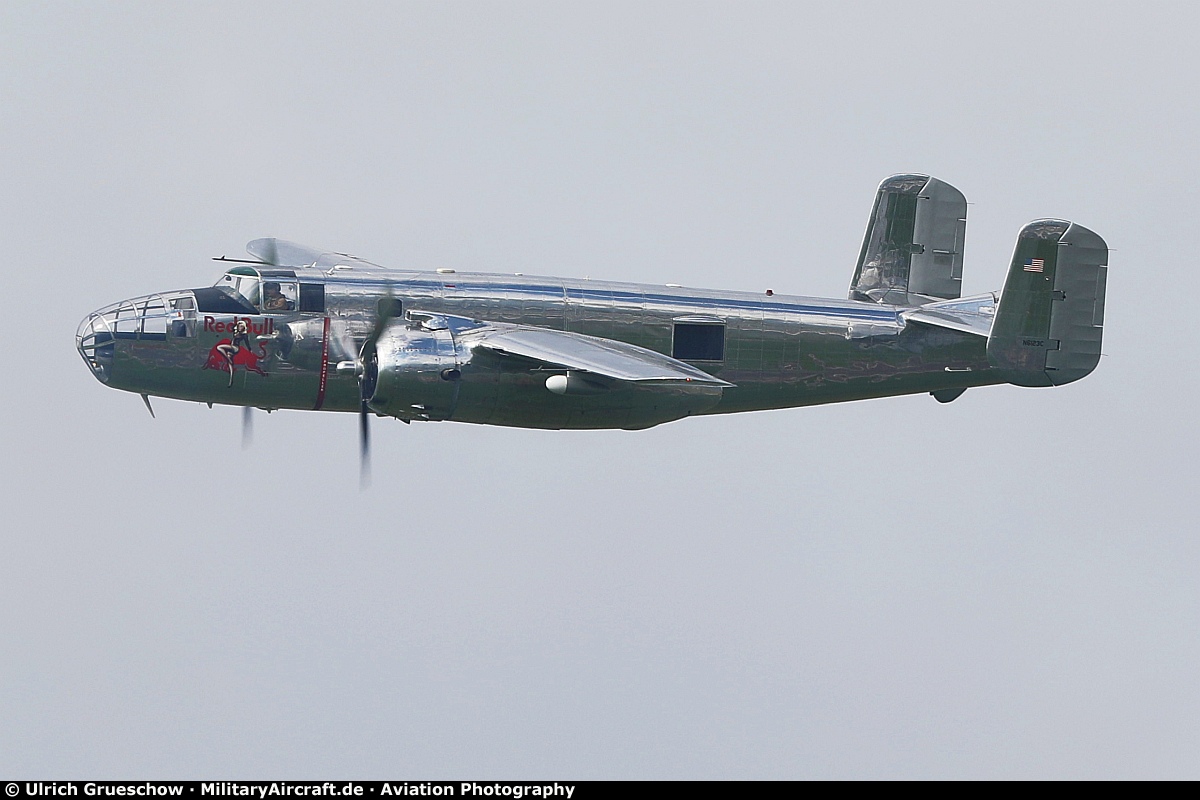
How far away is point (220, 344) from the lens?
24938 millimetres

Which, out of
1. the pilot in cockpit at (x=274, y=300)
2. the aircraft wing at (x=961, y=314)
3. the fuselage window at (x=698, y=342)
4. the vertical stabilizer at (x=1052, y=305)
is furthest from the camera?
the aircraft wing at (x=961, y=314)

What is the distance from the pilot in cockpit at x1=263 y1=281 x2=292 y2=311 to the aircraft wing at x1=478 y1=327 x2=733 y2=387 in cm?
283

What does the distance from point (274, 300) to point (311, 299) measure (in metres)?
0.48

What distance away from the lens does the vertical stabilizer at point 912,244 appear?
29.3 m

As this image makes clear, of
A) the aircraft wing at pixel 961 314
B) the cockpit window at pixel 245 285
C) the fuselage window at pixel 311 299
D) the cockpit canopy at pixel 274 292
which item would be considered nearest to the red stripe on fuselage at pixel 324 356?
the fuselage window at pixel 311 299

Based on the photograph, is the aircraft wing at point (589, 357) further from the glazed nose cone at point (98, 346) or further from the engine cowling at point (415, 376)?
the glazed nose cone at point (98, 346)

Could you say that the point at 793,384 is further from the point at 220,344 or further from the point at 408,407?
the point at 220,344

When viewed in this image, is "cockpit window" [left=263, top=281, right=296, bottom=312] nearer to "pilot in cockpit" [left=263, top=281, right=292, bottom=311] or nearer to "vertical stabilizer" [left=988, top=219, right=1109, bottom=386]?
"pilot in cockpit" [left=263, top=281, right=292, bottom=311]

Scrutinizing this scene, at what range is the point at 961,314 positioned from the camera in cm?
2758

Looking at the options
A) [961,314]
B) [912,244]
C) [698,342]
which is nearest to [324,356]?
[698,342]

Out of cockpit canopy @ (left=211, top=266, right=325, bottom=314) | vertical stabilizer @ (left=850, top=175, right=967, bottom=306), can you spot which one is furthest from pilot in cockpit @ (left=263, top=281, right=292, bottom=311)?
vertical stabilizer @ (left=850, top=175, right=967, bottom=306)

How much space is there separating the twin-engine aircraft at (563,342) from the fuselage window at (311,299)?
0.04 ft

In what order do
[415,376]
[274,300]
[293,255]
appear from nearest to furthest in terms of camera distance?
1. [415,376]
2. [274,300]
3. [293,255]

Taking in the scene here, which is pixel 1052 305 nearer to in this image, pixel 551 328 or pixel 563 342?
pixel 551 328
